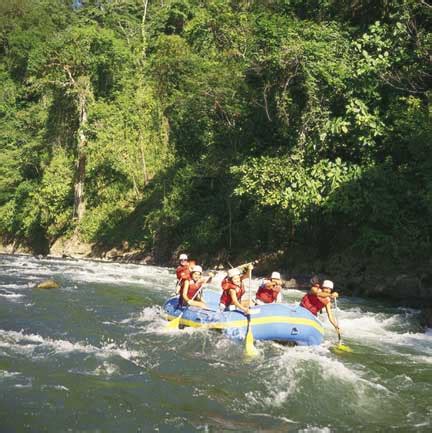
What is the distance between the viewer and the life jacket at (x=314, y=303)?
9.52 metres

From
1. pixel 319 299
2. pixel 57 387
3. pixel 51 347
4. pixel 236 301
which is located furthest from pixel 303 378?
pixel 51 347

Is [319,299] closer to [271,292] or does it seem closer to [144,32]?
[271,292]

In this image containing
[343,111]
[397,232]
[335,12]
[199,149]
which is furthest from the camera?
[199,149]

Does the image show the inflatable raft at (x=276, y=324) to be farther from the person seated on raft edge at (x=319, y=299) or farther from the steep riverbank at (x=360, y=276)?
the steep riverbank at (x=360, y=276)

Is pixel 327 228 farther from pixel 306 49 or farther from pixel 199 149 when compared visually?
pixel 199 149

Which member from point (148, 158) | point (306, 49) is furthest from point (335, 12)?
point (148, 158)

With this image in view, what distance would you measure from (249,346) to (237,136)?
511 inches

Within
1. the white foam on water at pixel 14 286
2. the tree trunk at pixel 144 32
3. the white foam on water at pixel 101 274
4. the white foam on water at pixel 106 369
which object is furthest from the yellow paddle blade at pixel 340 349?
the tree trunk at pixel 144 32

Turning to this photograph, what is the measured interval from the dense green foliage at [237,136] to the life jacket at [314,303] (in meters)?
5.08

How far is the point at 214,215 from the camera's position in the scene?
21.9 m

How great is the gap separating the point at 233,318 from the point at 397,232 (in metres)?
7.39

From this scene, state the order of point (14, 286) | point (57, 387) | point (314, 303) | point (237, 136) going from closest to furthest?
point (57, 387) → point (314, 303) → point (14, 286) → point (237, 136)

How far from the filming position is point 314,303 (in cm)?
962

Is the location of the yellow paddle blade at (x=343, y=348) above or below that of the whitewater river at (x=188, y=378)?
above
